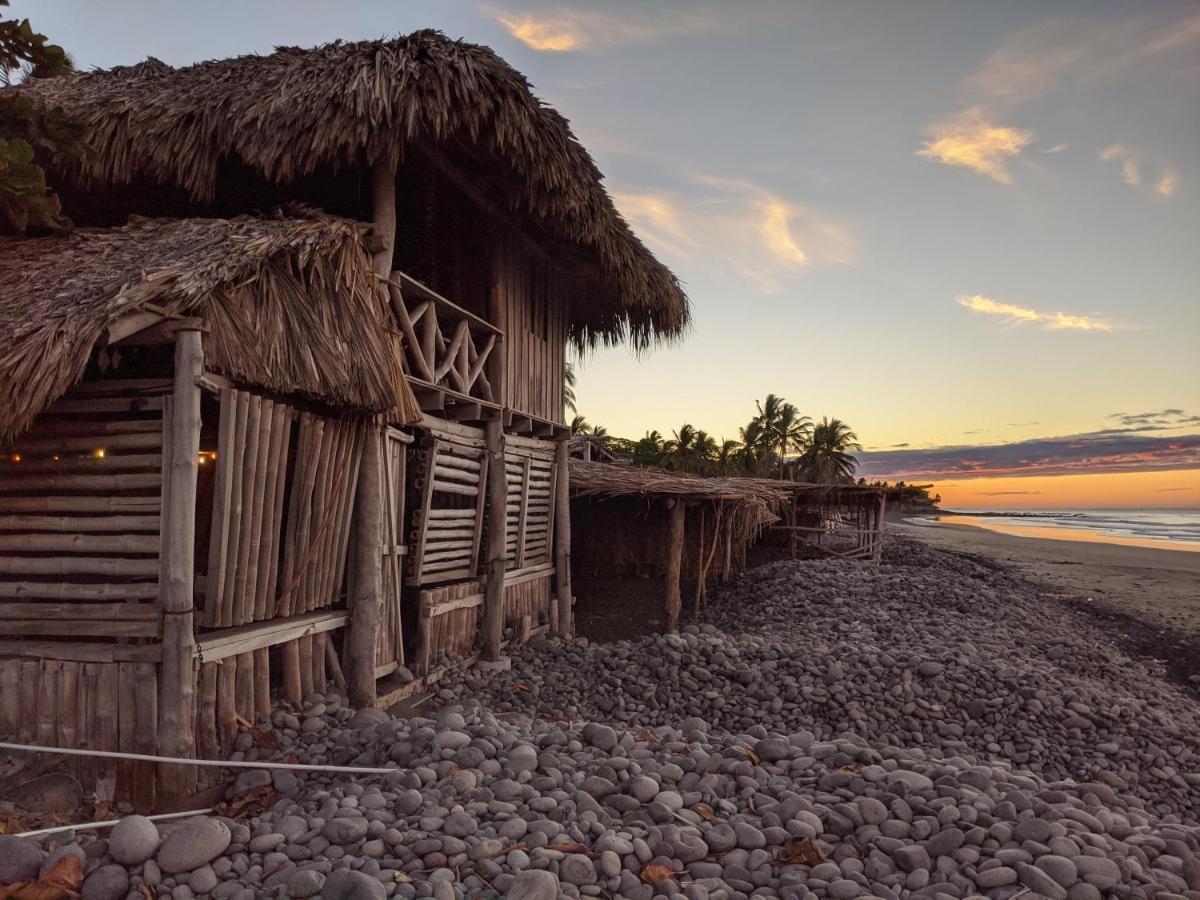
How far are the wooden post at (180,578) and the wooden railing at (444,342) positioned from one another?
2553mm

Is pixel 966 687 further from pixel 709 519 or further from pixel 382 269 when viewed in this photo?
pixel 382 269

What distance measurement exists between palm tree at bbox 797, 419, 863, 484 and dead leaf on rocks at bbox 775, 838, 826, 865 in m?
42.5

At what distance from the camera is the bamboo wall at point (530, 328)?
9.05 meters

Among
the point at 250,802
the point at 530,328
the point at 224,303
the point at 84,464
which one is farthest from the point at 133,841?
the point at 530,328

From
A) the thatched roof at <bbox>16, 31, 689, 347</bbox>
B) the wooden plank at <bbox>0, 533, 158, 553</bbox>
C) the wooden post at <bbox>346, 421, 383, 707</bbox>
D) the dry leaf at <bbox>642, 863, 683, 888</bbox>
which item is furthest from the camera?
the thatched roof at <bbox>16, 31, 689, 347</bbox>

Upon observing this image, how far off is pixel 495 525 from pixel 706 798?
505 centimetres

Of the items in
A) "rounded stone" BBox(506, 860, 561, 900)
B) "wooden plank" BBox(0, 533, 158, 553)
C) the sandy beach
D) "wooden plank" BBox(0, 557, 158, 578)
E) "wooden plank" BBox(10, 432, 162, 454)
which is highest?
"wooden plank" BBox(10, 432, 162, 454)

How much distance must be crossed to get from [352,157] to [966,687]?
8441mm

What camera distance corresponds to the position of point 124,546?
14.9ft

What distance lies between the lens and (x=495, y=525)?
884 cm

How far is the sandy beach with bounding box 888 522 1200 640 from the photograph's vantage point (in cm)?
1670

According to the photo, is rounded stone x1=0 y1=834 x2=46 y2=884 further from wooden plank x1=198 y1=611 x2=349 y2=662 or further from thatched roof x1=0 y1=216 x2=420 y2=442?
thatched roof x1=0 y1=216 x2=420 y2=442

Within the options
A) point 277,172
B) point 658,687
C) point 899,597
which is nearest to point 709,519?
point 899,597

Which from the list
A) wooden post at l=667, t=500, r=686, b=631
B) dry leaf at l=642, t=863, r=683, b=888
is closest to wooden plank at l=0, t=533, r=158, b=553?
dry leaf at l=642, t=863, r=683, b=888
